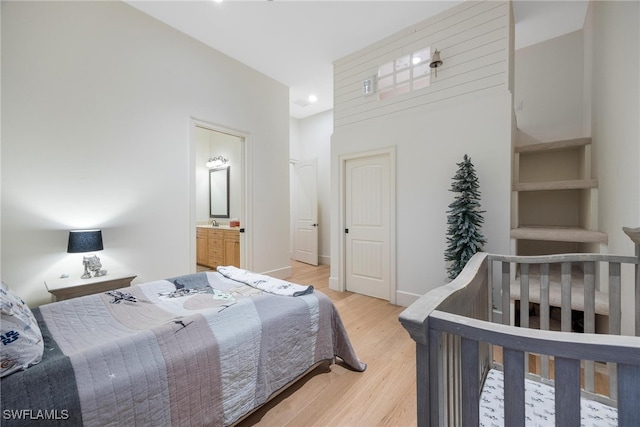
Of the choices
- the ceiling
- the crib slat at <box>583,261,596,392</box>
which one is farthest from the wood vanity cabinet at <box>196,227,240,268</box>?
the crib slat at <box>583,261,596,392</box>

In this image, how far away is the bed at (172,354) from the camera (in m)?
1.00

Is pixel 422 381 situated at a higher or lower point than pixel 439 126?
lower

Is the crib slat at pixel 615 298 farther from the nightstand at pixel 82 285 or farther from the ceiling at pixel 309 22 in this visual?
the nightstand at pixel 82 285

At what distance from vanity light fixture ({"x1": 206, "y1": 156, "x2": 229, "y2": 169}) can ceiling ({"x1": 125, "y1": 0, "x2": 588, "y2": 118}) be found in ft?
7.16

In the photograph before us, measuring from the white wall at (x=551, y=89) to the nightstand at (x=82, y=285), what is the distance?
500cm

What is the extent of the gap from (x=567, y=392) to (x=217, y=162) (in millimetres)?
5899

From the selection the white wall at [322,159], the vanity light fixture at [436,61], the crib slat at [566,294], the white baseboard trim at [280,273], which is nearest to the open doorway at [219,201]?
the white baseboard trim at [280,273]

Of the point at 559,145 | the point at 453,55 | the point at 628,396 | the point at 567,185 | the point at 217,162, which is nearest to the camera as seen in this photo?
the point at 628,396

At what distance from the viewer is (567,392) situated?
0.62 metres

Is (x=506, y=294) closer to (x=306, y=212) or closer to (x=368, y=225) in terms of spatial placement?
(x=368, y=225)

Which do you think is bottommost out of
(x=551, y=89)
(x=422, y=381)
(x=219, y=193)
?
(x=422, y=381)

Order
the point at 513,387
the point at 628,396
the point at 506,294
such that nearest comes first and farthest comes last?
the point at 628,396 → the point at 513,387 → the point at 506,294

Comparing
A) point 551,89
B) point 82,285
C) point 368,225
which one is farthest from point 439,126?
point 82,285

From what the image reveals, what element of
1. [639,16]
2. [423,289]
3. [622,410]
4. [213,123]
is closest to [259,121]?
[213,123]
